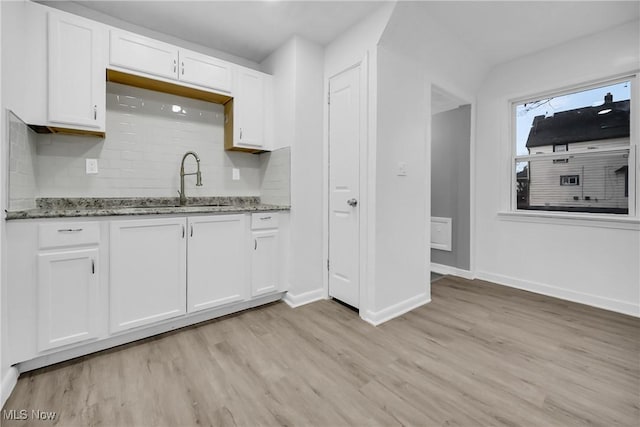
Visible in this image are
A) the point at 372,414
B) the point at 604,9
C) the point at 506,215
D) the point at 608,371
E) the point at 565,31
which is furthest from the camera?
the point at 506,215

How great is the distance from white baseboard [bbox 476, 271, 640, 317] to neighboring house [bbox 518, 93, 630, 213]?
0.82 meters

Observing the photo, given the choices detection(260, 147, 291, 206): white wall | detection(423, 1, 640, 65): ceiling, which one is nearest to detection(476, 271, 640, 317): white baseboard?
detection(423, 1, 640, 65): ceiling

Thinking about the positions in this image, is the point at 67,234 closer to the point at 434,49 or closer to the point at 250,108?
the point at 250,108

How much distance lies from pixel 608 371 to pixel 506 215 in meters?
1.87

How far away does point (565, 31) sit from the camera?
2.58 meters

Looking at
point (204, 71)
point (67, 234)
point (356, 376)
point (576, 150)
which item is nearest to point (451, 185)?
point (576, 150)

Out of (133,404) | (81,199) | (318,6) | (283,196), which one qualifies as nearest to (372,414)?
(133,404)

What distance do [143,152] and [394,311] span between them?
2.55m

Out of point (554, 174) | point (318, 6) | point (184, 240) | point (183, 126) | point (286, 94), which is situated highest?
point (318, 6)

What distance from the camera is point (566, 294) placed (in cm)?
278

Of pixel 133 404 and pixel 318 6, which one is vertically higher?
pixel 318 6

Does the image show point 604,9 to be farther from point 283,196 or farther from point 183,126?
point 183,126

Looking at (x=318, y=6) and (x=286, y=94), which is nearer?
(x=318, y=6)

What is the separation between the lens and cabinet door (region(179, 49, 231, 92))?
2.31 metres
